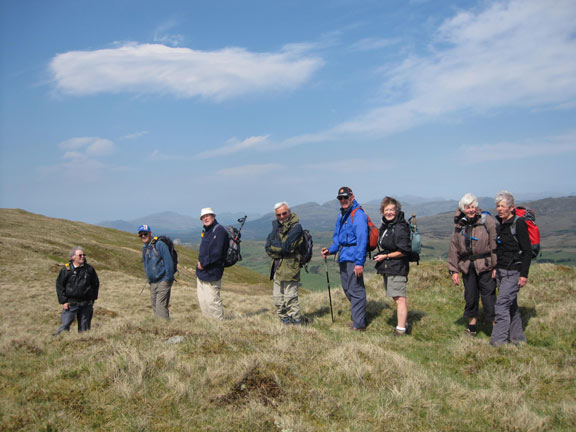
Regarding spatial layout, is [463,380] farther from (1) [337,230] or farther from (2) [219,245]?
(2) [219,245]

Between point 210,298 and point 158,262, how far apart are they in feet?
5.71

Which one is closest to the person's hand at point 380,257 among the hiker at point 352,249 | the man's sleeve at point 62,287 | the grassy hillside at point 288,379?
the hiker at point 352,249

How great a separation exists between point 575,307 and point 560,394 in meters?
4.61

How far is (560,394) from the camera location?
18.0 feet

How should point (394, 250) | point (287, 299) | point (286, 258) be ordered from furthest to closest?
point (287, 299), point (286, 258), point (394, 250)

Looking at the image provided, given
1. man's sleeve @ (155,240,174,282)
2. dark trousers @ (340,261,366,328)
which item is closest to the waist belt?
dark trousers @ (340,261,366,328)

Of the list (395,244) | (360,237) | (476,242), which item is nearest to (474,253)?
(476,242)

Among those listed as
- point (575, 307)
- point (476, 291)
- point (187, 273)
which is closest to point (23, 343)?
point (476, 291)

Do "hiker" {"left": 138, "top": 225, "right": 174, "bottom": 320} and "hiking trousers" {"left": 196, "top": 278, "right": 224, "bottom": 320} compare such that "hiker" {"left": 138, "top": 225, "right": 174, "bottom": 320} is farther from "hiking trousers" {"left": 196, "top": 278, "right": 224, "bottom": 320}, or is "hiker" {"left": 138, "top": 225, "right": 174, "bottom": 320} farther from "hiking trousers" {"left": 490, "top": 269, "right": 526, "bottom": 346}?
"hiking trousers" {"left": 490, "top": 269, "right": 526, "bottom": 346}

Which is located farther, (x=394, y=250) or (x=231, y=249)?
(x=231, y=249)

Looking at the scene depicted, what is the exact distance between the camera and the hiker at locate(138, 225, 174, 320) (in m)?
10.1

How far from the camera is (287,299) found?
373 inches

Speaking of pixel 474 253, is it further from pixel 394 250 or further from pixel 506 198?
pixel 394 250

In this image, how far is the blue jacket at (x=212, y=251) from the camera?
956cm
